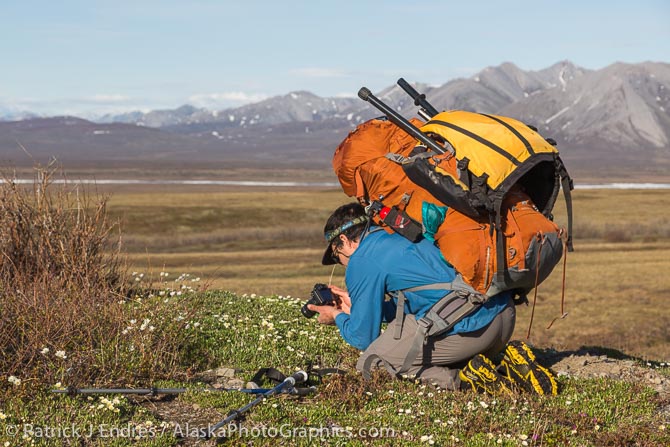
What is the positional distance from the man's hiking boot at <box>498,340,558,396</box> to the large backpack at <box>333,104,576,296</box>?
745mm

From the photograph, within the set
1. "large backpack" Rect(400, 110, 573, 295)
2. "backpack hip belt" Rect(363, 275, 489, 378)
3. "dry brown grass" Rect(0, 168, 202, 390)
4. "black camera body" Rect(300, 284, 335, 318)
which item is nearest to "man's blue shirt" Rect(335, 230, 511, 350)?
"backpack hip belt" Rect(363, 275, 489, 378)

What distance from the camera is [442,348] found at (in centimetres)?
697

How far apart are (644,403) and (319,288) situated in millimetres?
3232

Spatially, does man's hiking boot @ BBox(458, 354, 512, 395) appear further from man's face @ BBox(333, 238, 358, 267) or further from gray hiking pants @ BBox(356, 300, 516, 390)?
man's face @ BBox(333, 238, 358, 267)

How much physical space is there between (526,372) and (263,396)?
2.49 m

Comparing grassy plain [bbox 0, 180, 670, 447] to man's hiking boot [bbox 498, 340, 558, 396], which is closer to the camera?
grassy plain [bbox 0, 180, 670, 447]

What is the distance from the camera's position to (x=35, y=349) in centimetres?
691

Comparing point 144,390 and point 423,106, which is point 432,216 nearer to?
point 423,106

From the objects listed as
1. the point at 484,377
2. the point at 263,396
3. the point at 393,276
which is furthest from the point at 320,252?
the point at 263,396

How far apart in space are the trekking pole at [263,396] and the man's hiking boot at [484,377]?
146 cm

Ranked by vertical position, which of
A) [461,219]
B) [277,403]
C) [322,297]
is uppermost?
[461,219]

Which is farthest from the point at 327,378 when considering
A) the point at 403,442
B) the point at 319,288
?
the point at 403,442

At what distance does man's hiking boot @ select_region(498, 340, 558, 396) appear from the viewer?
7.04m

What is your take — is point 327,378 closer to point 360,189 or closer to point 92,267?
point 360,189
